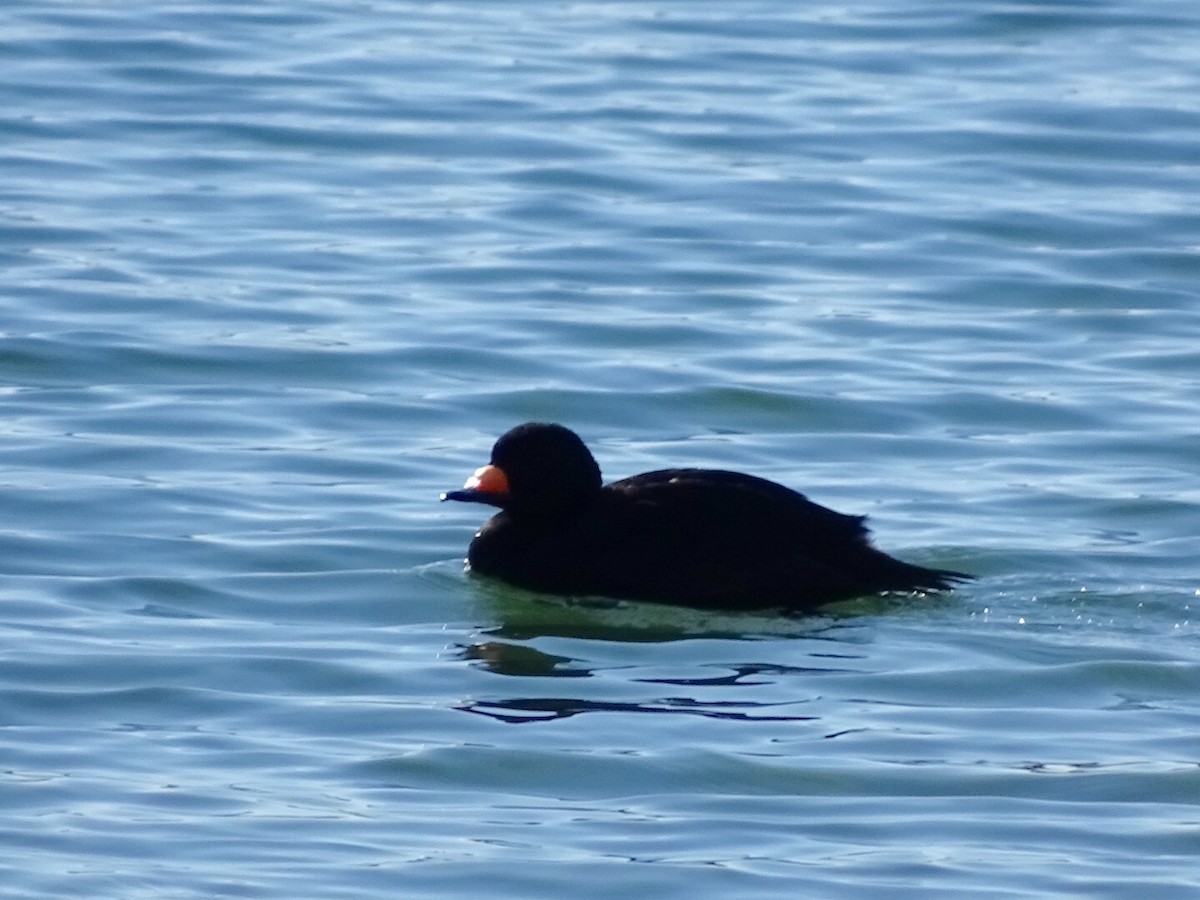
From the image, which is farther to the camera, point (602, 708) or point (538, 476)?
point (538, 476)

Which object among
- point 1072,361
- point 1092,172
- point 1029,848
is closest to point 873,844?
point 1029,848

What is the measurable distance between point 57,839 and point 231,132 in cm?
1238

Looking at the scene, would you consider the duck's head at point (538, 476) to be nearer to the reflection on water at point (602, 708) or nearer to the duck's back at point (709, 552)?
the duck's back at point (709, 552)

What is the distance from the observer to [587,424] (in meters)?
12.9

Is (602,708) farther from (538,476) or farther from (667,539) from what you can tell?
(538,476)

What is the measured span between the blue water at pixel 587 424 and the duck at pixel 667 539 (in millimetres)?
129

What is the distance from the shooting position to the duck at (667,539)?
10031 mm

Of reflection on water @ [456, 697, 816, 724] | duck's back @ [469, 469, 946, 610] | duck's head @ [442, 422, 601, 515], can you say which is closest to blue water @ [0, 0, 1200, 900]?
reflection on water @ [456, 697, 816, 724]

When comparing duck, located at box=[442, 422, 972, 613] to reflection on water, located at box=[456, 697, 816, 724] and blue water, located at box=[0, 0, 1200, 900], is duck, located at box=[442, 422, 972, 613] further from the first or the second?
reflection on water, located at box=[456, 697, 816, 724]

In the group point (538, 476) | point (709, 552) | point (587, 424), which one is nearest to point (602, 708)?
point (709, 552)

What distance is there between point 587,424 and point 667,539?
2.81m

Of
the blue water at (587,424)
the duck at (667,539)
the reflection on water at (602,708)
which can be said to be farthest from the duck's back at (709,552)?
the reflection on water at (602,708)

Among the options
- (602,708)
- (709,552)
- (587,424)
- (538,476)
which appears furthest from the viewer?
(587,424)

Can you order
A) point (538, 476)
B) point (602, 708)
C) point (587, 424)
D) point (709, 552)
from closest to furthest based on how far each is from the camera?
point (602, 708) → point (709, 552) → point (538, 476) → point (587, 424)
